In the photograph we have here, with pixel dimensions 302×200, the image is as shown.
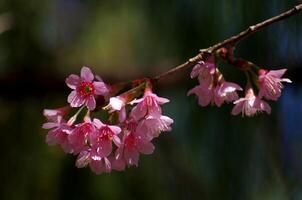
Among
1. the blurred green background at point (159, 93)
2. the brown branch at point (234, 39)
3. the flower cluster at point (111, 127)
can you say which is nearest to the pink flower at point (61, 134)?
the flower cluster at point (111, 127)

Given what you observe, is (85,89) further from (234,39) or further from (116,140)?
(234,39)

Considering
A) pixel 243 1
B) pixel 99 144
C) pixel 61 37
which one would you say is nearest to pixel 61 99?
pixel 61 37

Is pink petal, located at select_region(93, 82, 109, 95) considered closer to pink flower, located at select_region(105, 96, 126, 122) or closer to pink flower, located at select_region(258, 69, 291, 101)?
pink flower, located at select_region(105, 96, 126, 122)

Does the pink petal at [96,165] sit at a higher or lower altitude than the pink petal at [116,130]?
lower

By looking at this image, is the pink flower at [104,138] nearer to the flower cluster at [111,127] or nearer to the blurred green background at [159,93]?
the flower cluster at [111,127]

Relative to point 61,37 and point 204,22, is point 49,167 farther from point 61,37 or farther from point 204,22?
point 204,22
